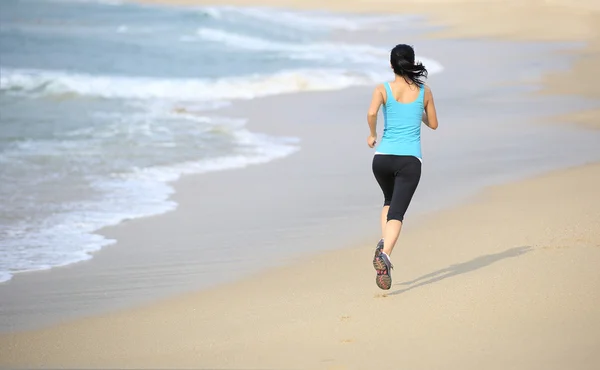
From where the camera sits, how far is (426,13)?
198 ft

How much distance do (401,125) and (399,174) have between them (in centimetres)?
29

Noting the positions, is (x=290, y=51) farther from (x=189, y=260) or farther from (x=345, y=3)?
(x=345, y=3)

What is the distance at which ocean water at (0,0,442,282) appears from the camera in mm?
8531

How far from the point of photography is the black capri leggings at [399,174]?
5480mm

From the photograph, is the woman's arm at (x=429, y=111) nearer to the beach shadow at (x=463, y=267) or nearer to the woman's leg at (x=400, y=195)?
the woman's leg at (x=400, y=195)

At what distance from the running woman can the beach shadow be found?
316 mm

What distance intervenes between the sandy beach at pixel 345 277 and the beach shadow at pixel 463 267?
2 centimetres

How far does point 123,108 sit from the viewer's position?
17891 mm

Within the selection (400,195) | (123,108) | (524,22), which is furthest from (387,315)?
(524,22)

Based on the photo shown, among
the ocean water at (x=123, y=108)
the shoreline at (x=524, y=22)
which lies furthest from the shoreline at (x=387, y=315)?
the shoreline at (x=524, y=22)

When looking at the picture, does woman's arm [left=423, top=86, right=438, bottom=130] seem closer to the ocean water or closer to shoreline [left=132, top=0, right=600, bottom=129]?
the ocean water

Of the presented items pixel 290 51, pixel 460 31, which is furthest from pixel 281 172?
pixel 460 31

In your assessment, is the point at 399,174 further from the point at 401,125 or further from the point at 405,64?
the point at 405,64

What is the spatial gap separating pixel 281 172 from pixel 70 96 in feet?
35.6
